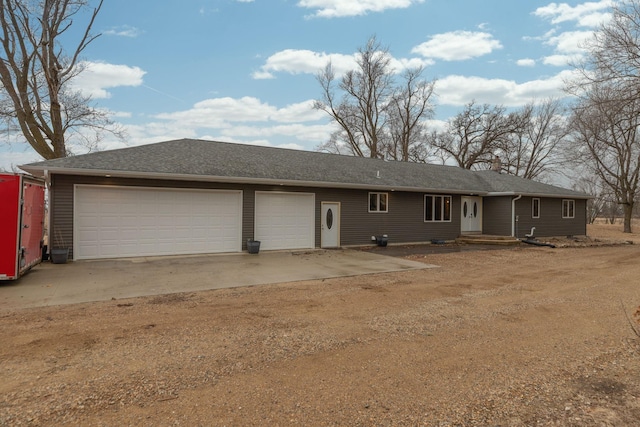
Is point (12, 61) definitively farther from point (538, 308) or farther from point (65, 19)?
point (538, 308)

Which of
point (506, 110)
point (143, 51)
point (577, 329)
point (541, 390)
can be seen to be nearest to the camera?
point (541, 390)

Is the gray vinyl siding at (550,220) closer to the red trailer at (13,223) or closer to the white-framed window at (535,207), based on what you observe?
the white-framed window at (535,207)

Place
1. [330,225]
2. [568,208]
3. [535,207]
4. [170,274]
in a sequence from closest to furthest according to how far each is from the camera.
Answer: [170,274] < [330,225] < [535,207] < [568,208]

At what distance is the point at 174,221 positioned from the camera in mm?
10867

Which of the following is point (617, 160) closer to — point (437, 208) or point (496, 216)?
point (496, 216)

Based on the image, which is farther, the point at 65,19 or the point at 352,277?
the point at 65,19

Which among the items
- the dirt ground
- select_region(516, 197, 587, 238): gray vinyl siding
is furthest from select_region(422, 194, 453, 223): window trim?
the dirt ground

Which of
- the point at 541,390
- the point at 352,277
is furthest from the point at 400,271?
the point at 541,390

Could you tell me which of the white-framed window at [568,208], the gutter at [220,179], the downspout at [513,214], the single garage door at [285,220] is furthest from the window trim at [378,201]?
the white-framed window at [568,208]

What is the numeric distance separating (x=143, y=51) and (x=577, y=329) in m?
15.5

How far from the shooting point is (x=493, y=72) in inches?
720

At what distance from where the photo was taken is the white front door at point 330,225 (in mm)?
13398

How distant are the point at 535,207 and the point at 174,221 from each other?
56.5 ft

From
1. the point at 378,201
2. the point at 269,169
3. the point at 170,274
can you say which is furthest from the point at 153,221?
the point at 378,201
